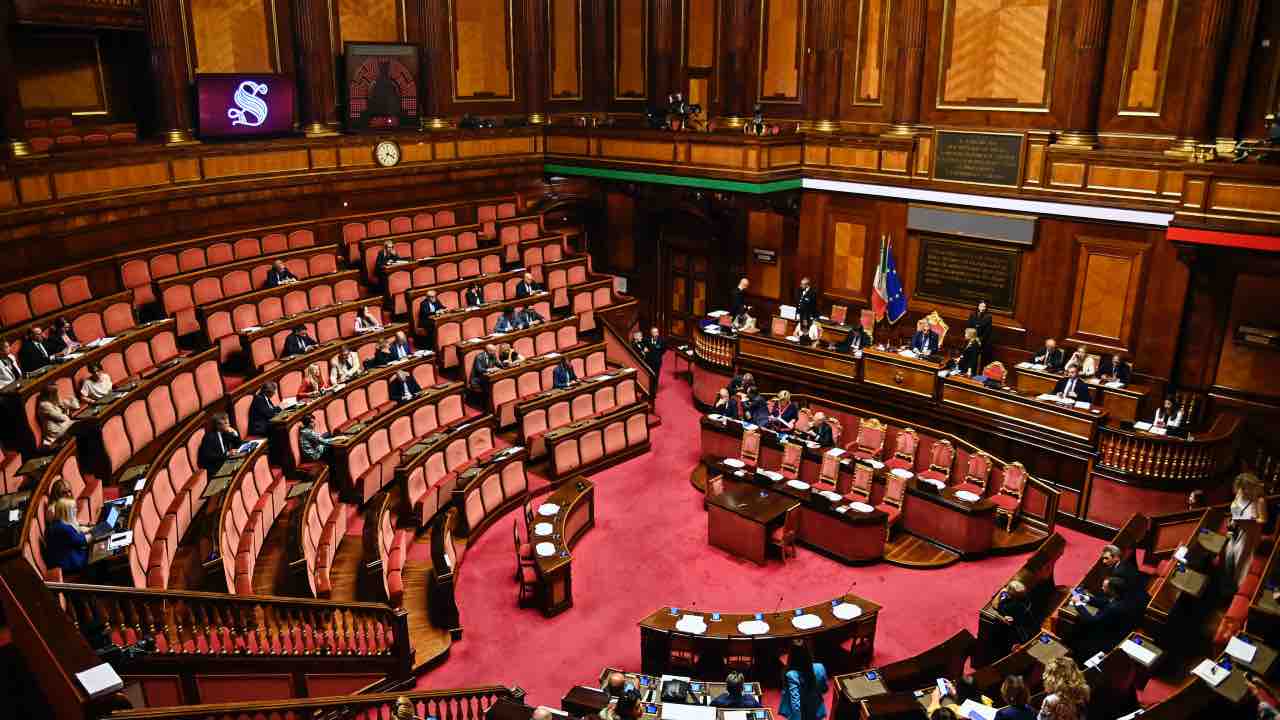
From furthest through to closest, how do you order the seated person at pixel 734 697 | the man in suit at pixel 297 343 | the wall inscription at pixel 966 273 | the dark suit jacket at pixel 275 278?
1. the wall inscription at pixel 966 273
2. the dark suit jacket at pixel 275 278
3. the man in suit at pixel 297 343
4. the seated person at pixel 734 697

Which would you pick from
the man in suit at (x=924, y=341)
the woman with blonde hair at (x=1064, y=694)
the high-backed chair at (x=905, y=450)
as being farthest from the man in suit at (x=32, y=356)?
the man in suit at (x=924, y=341)

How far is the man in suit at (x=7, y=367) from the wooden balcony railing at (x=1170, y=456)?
1053 cm

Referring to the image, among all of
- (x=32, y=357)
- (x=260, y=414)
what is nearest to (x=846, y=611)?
(x=260, y=414)

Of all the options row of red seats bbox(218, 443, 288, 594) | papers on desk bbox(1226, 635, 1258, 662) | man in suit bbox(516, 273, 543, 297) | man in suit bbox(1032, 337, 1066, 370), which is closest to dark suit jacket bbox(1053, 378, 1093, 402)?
man in suit bbox(1032, 337, 1066, 370)

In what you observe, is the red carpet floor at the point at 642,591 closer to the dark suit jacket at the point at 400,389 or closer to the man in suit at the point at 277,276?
the dark suit jacket at the point at 400,389

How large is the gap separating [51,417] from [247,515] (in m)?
1.65

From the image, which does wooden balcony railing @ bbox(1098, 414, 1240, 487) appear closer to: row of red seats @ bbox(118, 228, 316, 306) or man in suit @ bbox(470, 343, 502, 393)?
man in suit @ bbox(470, 343, 502, 393)

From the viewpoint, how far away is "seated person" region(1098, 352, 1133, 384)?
35.6 feet

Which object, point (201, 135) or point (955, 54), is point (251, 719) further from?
point (955, 54)

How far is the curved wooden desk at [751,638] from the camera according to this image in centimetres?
707

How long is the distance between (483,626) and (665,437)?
4949mm

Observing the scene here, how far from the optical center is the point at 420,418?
1018cm

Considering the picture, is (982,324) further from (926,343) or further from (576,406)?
(576,406)

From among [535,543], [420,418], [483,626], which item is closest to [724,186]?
[420,418]
